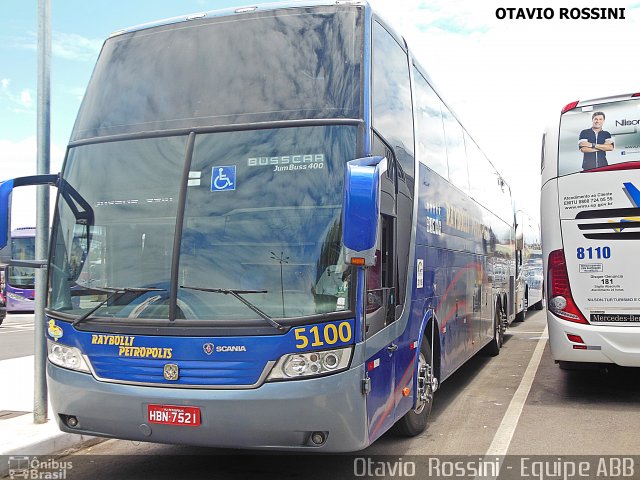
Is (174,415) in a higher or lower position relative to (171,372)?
lower

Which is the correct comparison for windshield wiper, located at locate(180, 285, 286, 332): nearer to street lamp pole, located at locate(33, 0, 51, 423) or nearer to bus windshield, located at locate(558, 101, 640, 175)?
street lamp pole, located at locate(33, 0, 51, 423)

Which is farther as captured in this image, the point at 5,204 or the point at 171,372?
the point at 5,204

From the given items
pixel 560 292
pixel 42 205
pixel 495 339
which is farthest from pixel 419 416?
pixel 495 339

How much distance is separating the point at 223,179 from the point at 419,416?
3.23 meters

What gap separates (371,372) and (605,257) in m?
4.33

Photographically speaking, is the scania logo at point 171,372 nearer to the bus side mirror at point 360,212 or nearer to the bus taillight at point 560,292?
the bus side mirror at point 360,212

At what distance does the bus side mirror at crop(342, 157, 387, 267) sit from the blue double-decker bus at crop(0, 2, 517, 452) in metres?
0.01

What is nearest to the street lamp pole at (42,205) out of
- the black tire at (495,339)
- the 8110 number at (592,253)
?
the 8110 number at (592,253)

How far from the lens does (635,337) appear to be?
7.87m

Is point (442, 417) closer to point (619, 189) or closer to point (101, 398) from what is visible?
point (619, 189)

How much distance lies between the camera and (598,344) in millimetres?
8047

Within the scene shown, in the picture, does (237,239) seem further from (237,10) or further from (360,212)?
(237,10)
